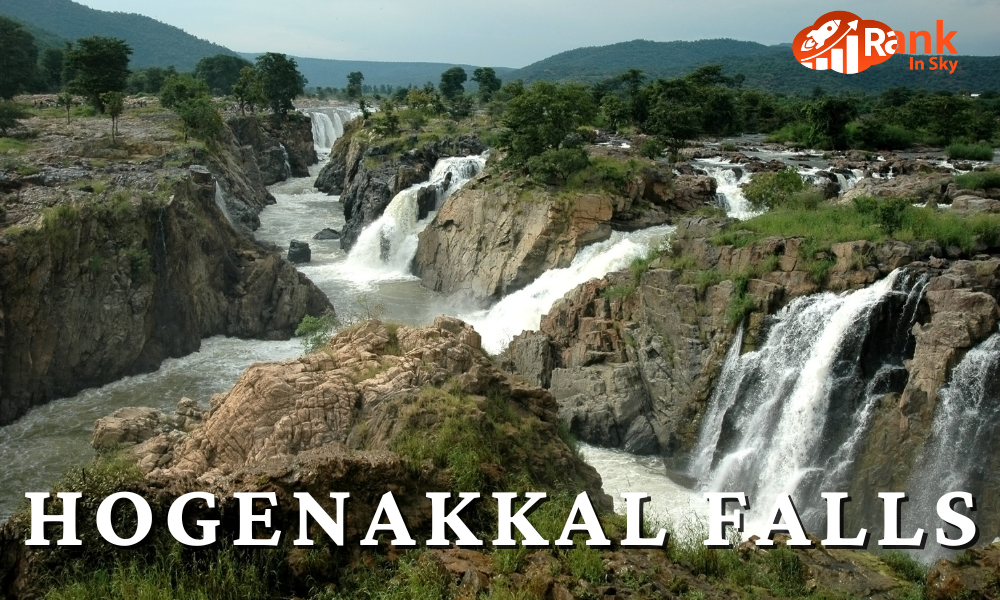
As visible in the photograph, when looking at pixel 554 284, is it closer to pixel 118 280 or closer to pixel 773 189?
pixel 773 189

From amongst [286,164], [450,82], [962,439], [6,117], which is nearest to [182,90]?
[286,164]

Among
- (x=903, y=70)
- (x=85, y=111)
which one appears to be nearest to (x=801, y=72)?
(x=903, y=70)

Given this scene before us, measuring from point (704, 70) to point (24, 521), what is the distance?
68.6 meters

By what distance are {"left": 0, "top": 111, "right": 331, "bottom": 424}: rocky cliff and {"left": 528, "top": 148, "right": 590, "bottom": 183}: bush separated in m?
9.88

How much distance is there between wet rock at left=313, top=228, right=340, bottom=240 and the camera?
137 feet

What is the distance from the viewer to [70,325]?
2239 cm

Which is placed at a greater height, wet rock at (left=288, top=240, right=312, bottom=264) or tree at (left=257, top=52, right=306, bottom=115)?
tree at (left=257, top=52, right=306, bottom=115)

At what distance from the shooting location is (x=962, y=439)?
14.6 metres

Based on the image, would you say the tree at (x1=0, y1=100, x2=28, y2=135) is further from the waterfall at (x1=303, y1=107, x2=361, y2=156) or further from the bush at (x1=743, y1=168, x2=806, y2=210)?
the bush at (x1=743, y1=168, x2=806, y2=210)

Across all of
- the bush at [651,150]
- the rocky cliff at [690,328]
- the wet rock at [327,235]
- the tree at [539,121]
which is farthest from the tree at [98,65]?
the rocky cliff at [690,328]

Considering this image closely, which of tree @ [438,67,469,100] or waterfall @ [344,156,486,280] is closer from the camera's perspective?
waterfall @ [344,156,486,280]

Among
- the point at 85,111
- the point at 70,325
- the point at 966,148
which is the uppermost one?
the point at 85,111

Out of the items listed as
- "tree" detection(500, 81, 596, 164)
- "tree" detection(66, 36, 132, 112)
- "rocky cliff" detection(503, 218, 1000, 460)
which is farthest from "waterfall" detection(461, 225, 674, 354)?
"tree" detection(66, 36, 132, 112)

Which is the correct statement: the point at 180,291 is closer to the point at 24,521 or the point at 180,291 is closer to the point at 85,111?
the point at 24,521
